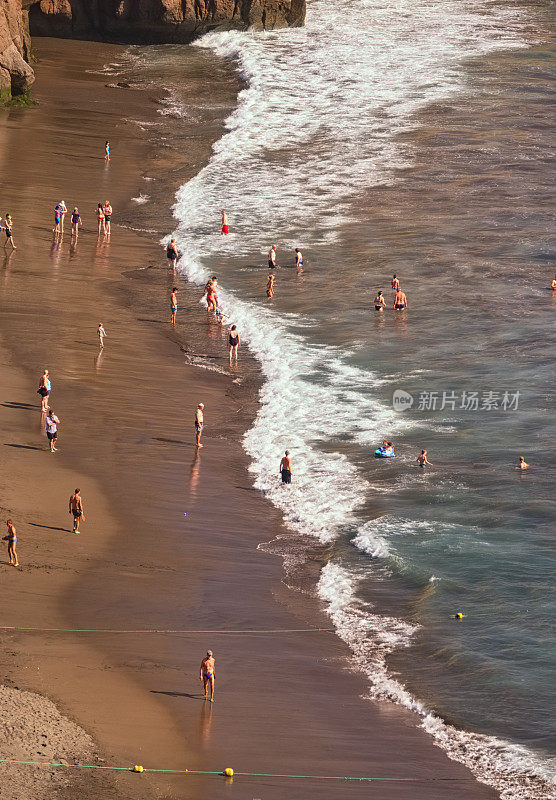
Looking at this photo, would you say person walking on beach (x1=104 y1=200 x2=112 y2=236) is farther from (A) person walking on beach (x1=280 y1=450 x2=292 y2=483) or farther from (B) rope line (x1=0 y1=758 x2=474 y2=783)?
(B) rope line (x1=0 y1=758 x2=474 y2=783)

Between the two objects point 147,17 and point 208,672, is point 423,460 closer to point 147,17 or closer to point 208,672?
point 208,672

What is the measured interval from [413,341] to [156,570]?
1415 centimetres

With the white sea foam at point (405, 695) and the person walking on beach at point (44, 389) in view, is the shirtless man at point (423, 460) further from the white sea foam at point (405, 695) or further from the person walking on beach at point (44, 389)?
the person walking on beach at point (44, 389)

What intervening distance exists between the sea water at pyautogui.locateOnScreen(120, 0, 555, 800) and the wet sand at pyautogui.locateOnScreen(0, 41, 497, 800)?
889mm

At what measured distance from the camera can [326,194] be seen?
46688 millimetres

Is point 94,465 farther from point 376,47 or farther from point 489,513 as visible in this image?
point 376,47

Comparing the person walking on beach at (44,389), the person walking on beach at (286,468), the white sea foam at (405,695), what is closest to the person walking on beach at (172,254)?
the person walking on beach at (44,389)

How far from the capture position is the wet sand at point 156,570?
669 inches

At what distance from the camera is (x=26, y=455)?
25.5 m

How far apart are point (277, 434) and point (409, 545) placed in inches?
245

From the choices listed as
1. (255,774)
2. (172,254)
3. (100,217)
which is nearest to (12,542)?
(255,774)

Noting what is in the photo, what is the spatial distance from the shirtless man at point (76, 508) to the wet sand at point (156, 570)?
223 mm

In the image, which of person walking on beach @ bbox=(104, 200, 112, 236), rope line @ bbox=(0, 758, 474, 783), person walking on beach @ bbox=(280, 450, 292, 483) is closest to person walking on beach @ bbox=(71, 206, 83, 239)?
person walking on beach @ bbox=(104, 200, 112, 236)

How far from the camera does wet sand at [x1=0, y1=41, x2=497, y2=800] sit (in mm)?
16984
